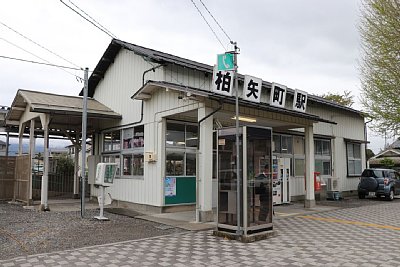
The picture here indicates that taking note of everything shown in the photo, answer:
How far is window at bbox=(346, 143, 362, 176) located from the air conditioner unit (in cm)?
239

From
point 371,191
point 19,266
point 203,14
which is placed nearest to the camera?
point 19,266

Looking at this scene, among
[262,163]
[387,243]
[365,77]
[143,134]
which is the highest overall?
[365,77]

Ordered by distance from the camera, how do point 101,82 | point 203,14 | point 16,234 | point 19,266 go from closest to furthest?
point 19,266, point 16,234, point 203,14, point 101,82

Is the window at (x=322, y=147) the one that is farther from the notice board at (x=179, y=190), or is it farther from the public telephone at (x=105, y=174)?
the public telephone at (x=105, y=174)

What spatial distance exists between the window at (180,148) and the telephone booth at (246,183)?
11.9ft

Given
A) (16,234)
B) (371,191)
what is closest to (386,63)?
(371,191)

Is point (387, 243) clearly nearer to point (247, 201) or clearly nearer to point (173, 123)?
point (247, 201)

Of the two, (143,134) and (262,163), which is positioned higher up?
(143,134)

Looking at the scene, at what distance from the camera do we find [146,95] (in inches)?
479

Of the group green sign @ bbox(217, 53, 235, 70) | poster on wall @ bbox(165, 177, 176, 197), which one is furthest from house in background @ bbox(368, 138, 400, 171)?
green sign @ bbox(217, 53, 235, 70)

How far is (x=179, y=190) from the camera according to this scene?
12.0 m

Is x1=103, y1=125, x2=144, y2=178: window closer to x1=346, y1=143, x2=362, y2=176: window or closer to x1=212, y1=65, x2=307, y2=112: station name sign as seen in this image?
x1=212, y1=65, x2=307, y2=112: station name sign

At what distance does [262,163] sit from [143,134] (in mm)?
5521

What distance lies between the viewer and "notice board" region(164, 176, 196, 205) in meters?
11.6
